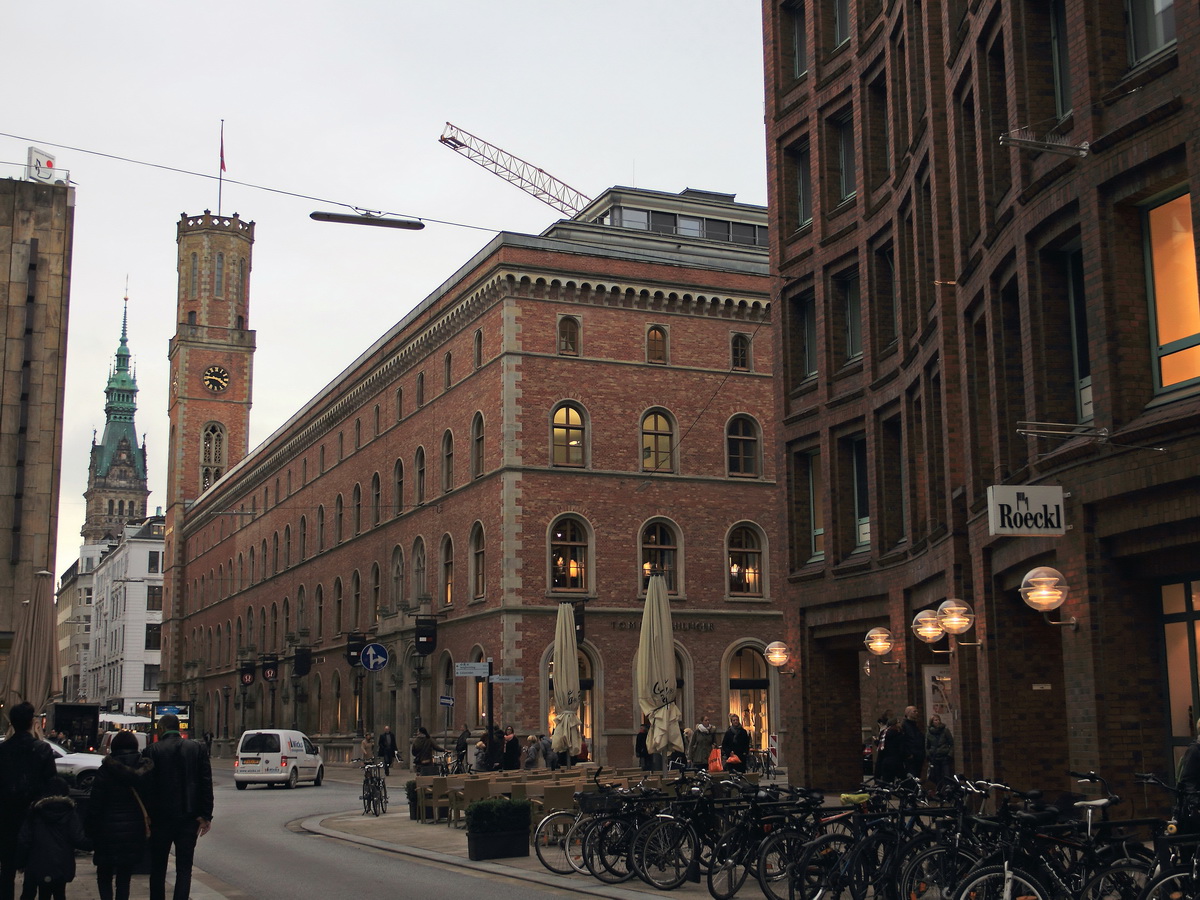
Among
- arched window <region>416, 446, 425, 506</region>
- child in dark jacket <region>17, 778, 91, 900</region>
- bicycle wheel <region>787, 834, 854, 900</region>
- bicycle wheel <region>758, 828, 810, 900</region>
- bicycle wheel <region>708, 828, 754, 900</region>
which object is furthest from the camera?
arched window <region>416, 446, 425, 506</region>

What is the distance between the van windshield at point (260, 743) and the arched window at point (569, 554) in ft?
31.5

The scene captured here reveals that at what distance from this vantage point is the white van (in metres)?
38.8

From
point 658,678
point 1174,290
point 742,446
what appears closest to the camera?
point 1174,290

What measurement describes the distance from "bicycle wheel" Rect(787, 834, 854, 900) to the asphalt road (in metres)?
3.34

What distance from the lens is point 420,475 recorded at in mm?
52031

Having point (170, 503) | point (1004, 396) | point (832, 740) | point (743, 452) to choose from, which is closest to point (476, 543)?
point (743, 452)

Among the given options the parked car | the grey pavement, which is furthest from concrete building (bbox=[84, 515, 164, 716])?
the parked car

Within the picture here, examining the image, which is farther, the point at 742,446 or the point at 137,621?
the point at 137,621

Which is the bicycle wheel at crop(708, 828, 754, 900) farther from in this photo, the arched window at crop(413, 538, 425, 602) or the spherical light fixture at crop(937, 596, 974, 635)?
the arched window at crop(413, 538, 425, 602)

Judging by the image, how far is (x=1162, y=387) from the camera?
47.9ft

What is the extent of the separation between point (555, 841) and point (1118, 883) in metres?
8.58

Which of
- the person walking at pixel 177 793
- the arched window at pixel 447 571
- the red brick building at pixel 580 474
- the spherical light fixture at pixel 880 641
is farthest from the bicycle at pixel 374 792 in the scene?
the arched window at pixel 447 571

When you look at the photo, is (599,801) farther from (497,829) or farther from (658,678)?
(658,678)

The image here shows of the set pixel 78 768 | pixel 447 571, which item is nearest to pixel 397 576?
pixel 447 571
